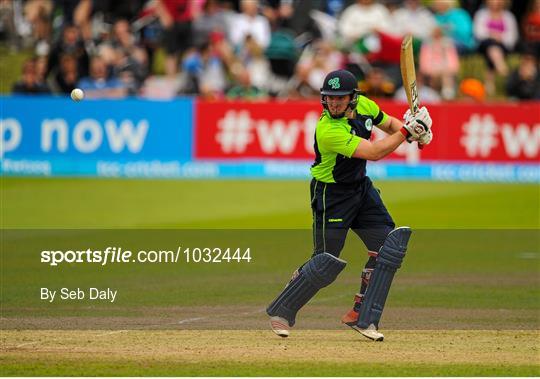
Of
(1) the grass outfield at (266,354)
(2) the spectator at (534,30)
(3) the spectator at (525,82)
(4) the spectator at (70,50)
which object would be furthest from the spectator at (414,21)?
(1) the grass outfield at (266,354)

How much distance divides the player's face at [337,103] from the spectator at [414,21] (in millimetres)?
14726

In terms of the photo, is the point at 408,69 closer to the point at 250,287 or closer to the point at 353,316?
the point at 353,316

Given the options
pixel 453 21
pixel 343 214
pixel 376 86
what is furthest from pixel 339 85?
pixel 453 21

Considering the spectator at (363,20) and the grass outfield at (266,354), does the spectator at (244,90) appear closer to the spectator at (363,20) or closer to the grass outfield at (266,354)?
the spectator at (363,20)

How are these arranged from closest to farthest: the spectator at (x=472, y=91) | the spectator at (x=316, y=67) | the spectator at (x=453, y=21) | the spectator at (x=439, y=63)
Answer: the spectator at (x=472, y=91), the spectator at (x=316, y=67), the spectator at (x=439, y=63), the spectator at (x=453, y=21)

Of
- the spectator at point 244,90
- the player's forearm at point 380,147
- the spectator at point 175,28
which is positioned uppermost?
the spectator at point 175,28

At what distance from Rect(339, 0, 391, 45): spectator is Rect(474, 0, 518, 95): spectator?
2.03 m

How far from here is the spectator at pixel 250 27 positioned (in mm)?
24406

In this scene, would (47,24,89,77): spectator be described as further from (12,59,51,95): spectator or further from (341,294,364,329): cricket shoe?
(341,294,364,329): cricket shoe

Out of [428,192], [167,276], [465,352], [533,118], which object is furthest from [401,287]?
[533,118]

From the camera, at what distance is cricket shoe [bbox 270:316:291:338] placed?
9.37m

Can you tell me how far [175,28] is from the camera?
2452cm

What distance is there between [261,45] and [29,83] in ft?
15.5

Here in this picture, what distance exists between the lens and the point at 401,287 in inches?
480
